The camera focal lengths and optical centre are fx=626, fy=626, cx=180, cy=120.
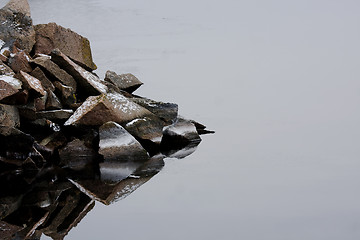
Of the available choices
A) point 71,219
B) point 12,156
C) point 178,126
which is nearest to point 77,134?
point 12,156

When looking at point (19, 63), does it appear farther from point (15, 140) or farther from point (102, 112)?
point (15, 140)

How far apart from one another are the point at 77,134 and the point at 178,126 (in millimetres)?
1572

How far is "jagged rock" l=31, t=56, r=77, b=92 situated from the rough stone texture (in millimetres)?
1295

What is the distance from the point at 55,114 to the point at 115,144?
90 cm

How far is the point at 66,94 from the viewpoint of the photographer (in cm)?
778

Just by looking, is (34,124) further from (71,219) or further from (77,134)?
(71,219)

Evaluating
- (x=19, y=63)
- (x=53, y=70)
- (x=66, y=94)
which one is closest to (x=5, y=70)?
(x=19, y=63)

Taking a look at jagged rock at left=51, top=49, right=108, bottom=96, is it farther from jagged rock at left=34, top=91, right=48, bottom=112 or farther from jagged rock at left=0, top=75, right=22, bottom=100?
jagged rock at left=0, top=75, right=22, bottom=100

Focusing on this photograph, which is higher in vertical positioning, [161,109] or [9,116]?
[9,116]

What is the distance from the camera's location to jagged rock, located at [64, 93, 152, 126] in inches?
286

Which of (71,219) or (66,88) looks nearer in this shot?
(71,219)

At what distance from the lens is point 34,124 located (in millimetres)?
7254

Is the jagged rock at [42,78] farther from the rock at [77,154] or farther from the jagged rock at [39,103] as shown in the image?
the rock at [77,154]

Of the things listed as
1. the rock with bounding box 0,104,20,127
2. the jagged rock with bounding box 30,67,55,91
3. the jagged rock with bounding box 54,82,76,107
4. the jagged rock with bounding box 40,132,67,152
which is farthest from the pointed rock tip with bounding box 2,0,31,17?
the jagged rock with bounding box 40,132,67,152
